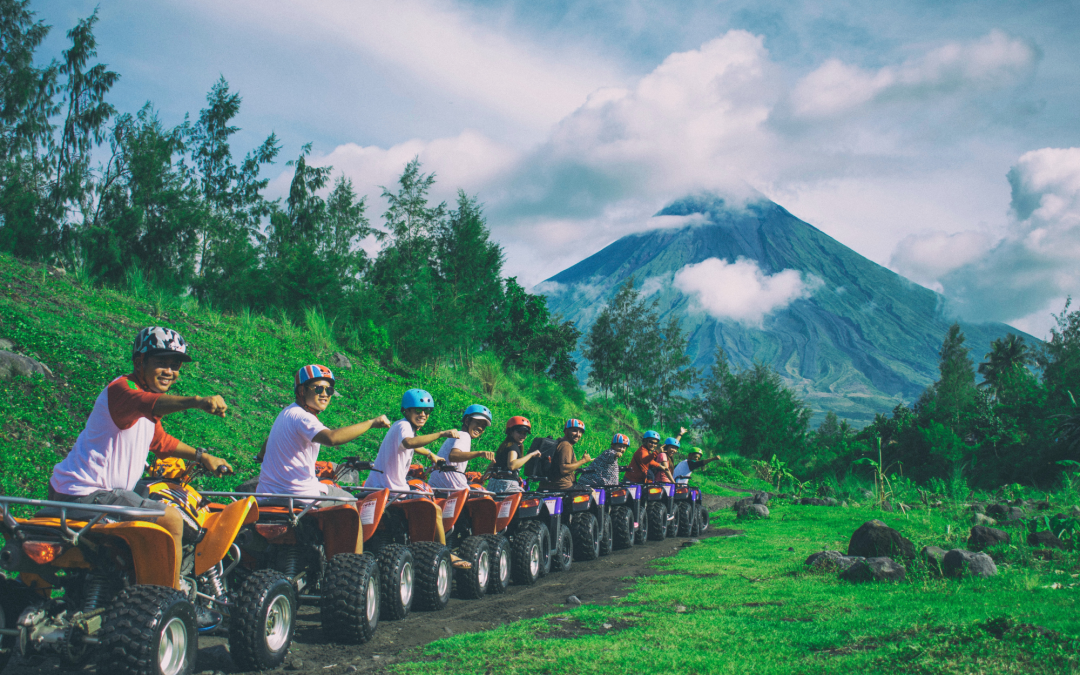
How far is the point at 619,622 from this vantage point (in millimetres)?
6238

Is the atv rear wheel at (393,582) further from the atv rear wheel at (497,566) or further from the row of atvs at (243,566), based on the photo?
the atv rear wheel at (497,566)

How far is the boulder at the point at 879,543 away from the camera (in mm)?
8445

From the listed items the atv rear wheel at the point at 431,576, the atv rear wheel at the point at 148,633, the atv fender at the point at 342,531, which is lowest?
the atv rear wheel at the point at 431,576

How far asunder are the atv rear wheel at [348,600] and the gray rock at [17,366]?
7555 mm

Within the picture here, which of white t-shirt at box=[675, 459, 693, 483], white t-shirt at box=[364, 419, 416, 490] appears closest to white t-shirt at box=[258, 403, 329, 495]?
white t-shirt at box=[364, 419, 416, 490]

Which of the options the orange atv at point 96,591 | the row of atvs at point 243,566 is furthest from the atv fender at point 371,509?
the orange atv at point 96,591

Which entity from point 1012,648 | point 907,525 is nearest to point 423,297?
point 907,525

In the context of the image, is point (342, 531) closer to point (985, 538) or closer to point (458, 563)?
point (458, 563)

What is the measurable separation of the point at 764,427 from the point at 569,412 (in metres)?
19.0

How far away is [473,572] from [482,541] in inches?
14.5

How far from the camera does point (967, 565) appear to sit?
24.5ft

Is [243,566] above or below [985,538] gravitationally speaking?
above

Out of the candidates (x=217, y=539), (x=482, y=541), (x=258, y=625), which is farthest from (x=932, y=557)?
(x=217, y=539)

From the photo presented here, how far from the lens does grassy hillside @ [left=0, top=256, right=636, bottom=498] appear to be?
9.91 metres
